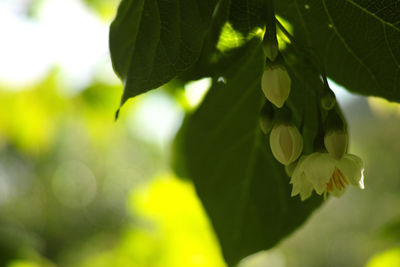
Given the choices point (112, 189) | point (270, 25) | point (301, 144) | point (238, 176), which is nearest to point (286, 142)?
point (301, 144)

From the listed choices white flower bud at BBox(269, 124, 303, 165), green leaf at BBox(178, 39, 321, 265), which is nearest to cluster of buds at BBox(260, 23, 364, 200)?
white flower bud at BBox(269, 124, 303, 165)

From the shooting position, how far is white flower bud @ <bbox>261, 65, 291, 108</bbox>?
70cm

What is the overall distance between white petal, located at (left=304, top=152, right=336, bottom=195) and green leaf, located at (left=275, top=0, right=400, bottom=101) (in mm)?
137

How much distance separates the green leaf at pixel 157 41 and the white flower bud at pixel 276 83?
9 cm

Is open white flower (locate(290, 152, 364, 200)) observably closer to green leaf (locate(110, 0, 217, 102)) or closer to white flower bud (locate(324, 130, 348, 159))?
white flower bud (locate(324, 130, 348, 159))

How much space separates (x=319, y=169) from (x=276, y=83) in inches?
5.0

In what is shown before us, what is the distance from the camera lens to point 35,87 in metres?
2.48

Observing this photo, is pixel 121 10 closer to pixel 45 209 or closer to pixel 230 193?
pixel 230 193

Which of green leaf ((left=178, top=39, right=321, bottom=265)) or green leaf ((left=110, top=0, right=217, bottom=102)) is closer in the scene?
green leaf ((left=110, top=0, right=217, bottom=102))

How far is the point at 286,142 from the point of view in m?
0.74

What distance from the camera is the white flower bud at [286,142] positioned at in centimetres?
74

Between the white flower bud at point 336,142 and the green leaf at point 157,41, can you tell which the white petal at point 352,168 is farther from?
the green leaf at point 157,41

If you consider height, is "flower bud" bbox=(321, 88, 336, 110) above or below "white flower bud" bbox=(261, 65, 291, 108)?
below

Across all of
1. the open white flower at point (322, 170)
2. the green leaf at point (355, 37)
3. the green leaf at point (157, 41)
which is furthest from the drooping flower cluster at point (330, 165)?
the green leaf at point (157, 41)
